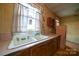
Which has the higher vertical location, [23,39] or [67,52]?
[23,39]

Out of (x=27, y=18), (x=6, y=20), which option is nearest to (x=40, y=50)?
(x=27, y=18)

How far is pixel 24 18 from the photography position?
2.05m

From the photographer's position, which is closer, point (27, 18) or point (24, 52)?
point (24, 52)

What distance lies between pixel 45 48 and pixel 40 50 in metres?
0.08

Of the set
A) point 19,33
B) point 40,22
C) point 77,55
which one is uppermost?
point 40,22

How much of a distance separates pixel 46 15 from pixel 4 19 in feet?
1.91

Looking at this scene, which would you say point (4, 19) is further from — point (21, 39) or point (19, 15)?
point (21, 39)

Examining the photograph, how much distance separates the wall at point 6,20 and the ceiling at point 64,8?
543mm

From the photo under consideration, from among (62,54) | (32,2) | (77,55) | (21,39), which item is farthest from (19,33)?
(77,55)

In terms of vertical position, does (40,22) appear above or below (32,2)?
below

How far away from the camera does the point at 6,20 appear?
203 cm

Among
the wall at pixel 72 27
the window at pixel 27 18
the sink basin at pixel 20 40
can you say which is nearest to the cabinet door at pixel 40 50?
the sink basin at pixel 20 40

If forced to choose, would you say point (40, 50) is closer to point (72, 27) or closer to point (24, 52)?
point (24, 52)

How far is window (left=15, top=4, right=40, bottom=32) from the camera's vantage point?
204 cm
